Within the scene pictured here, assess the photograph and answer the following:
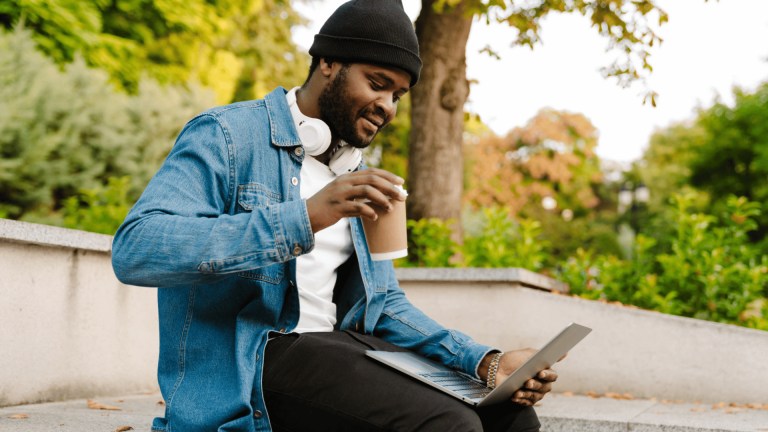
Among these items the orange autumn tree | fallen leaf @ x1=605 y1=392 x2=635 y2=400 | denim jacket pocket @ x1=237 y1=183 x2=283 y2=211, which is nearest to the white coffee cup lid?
denim jacket pocket @ x1=237 y1=183 x2=283 y2=211

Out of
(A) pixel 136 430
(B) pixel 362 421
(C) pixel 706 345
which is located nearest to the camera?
(B) pixel 362 421

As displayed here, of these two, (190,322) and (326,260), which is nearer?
(190,322)

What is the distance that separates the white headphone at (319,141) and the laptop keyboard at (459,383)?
718mm

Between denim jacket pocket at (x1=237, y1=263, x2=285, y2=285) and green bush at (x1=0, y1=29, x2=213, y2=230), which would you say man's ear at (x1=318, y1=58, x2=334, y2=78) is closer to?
denim jacket pocket at (x1=237, y1=263, x2=285, y2=285)

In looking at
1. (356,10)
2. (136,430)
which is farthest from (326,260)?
(136,430)

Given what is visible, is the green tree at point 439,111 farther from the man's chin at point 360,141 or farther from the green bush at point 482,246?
the man's chin at point 360,141

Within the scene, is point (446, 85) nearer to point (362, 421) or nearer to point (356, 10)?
point (356, 10)

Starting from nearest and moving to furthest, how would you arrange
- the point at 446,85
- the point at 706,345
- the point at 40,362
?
the point at 40,362
the point at 706,345
the point at 446,85

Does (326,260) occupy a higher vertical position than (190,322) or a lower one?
higher

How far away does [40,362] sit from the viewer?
4008mm

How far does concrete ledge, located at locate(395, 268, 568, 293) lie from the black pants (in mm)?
3585

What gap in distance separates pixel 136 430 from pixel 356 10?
2027mm

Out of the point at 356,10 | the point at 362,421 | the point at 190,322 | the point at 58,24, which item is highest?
the point at 58,24

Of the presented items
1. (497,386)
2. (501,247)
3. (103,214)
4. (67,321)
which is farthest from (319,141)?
(103,214)
